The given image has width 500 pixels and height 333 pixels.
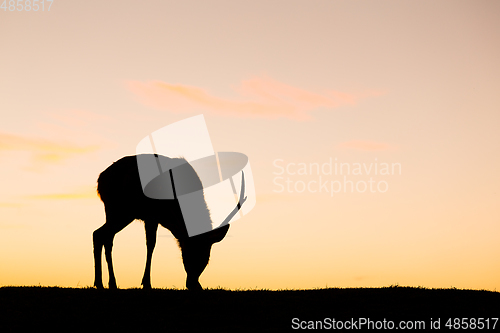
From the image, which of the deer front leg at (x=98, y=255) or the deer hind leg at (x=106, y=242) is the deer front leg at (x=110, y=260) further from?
the deer front leg at (x=98, y=255)

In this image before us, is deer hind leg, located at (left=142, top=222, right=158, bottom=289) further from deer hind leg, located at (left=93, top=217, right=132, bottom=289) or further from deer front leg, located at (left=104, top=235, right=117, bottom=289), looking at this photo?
deer front leg, located at (left=104, top=235, right=117, bottom=289)

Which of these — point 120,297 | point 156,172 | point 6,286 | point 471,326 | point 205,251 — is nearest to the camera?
point 471,326

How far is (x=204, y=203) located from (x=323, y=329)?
23.0ft

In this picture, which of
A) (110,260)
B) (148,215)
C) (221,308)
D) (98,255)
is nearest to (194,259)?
(148,215)

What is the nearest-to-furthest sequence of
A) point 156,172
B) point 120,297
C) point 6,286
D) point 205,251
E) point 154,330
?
1. point 154,330
2. point 120,297
3. point 6,286
4. point 205,251
5. point 156,172

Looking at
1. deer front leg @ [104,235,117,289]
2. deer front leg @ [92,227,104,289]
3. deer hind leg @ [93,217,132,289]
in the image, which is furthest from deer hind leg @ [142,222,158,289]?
deer front leg @ [92,227,104,289]

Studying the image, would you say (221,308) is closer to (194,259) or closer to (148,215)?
(194,259)

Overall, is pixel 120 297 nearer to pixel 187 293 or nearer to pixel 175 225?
pixel 187 293

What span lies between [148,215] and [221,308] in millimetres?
5631

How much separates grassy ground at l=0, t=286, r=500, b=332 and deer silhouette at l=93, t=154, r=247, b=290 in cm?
246

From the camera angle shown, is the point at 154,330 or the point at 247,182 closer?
the point at 154,330

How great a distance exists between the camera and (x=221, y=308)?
898 centimetres

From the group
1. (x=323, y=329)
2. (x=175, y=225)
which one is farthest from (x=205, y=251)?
(x=323, y=329)

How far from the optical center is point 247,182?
14680 mm
